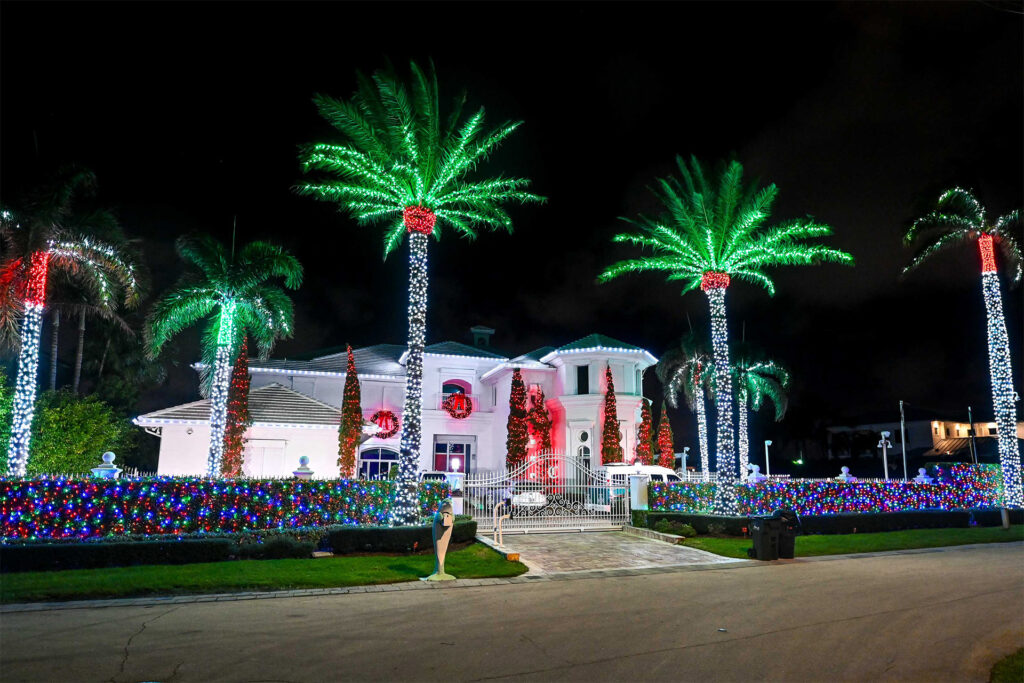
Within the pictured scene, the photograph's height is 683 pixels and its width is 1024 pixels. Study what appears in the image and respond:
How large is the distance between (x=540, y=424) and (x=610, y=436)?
3.87 metres

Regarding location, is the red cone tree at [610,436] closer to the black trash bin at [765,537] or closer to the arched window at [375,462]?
the arched window at [375,462]

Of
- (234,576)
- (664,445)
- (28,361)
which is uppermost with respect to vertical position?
(28,361)

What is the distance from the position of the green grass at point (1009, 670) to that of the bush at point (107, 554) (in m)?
13.1

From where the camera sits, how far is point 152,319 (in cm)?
1925

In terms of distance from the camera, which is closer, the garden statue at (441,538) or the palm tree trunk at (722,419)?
the garden statue at (441,538)

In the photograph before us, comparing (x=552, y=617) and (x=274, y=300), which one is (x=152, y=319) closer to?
(x=274, y=300)

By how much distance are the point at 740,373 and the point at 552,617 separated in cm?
3274

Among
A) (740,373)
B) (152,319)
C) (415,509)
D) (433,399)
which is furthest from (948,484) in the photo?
(152,319)

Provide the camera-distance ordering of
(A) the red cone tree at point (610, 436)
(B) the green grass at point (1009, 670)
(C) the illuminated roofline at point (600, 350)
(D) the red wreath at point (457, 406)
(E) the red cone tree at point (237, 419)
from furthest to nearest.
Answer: (D) the red wreath at point (457, 406) → (C) the illuminated roofline at point (600, 350) → (A) the red cone tree at point (610, 436) → (E) the red cone tree at point (237, 419) → (B) the green grass at point (1009, 670)

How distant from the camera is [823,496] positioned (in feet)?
70.3

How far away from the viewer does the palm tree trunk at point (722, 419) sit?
19703 millimetres

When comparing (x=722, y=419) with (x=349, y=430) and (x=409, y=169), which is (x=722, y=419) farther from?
(x=349, y=430)

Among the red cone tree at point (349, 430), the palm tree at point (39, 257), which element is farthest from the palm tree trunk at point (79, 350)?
the palm tree at point (39, 257)

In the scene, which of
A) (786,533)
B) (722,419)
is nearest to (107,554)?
(786,533)
